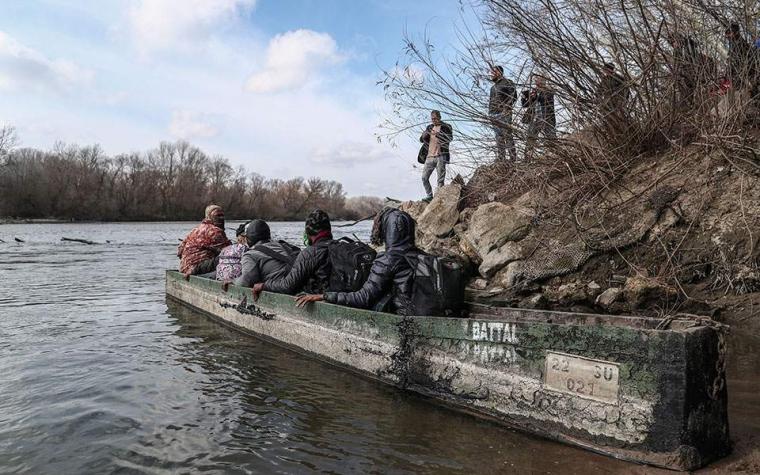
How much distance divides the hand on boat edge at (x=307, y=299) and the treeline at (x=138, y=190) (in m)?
37.2

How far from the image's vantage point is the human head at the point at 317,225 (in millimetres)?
5930

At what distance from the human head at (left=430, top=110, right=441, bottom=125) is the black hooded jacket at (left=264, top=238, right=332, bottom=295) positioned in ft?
10.4

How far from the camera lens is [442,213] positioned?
34.9ft

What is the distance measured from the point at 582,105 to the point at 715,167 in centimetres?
195

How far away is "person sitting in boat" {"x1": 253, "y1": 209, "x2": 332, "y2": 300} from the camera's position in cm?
594

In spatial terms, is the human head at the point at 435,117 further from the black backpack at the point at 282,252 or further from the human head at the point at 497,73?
the black backpack at the point at 282,252

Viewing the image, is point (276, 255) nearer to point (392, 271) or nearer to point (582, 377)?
point (392, 271)

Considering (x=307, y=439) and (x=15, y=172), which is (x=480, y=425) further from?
(x=15, y=172)

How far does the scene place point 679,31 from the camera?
7035mm

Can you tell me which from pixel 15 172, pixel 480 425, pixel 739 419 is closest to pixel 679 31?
pixel 739 419

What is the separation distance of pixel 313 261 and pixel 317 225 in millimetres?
409

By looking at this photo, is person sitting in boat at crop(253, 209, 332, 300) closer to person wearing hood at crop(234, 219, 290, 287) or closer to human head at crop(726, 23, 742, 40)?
person wearing hood at crop(234, 219, 290, 287)

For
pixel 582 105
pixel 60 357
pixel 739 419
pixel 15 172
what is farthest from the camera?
pixel 15 172

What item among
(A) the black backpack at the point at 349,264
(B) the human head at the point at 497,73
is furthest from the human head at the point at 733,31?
(A) the black backpack at the point at 349,264
